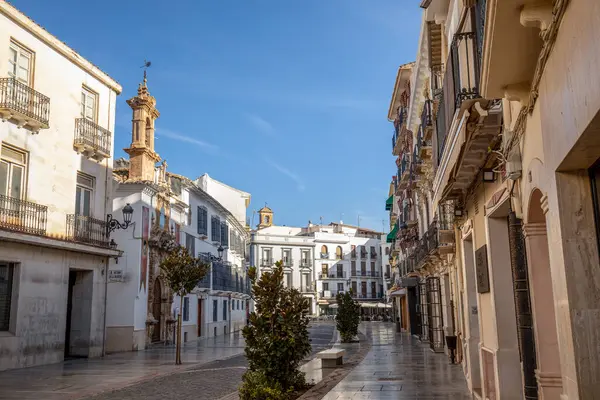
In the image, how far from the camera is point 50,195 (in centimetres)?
1966

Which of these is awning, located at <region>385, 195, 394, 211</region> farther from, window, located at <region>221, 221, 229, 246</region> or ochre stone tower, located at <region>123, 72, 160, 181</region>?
ochre stone tower, located at <region>123, 72, 160, 181</region>

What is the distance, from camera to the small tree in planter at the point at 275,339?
1106 cm

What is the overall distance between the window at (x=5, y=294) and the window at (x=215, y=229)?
23.0 meters

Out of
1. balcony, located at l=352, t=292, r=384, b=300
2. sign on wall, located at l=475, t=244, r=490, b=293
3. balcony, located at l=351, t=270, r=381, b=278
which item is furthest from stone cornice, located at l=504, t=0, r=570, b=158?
balcony, located at l=352, t=292, r=384, b=300

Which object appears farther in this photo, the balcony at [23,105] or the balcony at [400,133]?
the balcony at [400,133]

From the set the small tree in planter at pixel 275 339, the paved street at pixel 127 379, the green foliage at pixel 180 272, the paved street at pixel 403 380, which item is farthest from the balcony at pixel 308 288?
the small tree in planter at pixel 275 339

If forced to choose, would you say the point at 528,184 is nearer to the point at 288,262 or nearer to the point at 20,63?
the point at 20,63

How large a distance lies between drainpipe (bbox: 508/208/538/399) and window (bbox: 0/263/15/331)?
15738 mm

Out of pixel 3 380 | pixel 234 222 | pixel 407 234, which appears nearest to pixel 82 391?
pixel 3 380

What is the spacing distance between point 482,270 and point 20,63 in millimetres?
16247

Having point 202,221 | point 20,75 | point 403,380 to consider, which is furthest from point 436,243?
point 202,221

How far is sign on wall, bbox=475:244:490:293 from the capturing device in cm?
945

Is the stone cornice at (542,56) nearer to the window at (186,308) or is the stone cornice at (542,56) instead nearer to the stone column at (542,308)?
the stone column at (542,308)

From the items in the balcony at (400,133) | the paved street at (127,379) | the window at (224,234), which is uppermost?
the balcony at (400,133)
